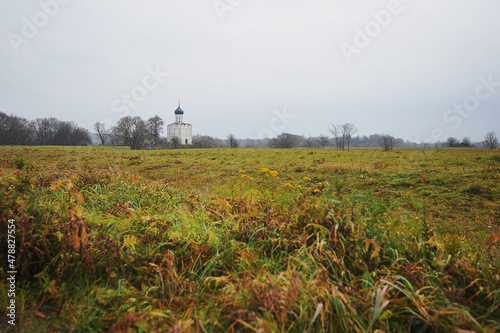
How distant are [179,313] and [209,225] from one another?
127cm

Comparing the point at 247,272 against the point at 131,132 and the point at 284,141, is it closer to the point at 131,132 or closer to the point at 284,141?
the point at 131,132

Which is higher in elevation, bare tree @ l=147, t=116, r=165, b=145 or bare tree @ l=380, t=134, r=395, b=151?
bare tree @ l=147, t=116, r=165, b=145

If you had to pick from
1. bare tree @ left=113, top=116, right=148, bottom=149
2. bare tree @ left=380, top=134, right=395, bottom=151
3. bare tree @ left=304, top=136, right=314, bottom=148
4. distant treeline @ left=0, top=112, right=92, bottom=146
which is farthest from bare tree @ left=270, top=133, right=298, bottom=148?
distant treeline @ left=0, top=112, right=92, bottom=146

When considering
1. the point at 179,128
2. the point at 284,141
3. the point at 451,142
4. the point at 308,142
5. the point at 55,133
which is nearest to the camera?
the point at 55,133

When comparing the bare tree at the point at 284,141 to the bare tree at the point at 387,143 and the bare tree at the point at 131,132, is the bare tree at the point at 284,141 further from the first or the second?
the bare tree at the point at 131,132

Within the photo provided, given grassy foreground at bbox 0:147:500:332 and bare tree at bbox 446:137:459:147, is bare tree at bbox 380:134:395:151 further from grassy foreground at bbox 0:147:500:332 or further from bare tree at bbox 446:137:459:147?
grassy foreground at bbox 0:147:500:332

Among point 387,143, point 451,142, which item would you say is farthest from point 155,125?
point 451,142

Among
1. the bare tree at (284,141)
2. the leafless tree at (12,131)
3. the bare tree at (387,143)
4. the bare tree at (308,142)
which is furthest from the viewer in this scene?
the bare tree at (308,142)

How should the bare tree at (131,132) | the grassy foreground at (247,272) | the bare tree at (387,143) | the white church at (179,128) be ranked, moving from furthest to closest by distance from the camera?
1. the white church at (179,128)
2. the bare tree at (131,132)
3. the bare tree at (387,143)
4. the grassy foreground at (247,272)

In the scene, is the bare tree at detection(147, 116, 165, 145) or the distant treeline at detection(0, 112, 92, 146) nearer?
the distant treeline at detection(0, 112, 92, 146)

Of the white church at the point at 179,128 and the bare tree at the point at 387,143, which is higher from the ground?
the white church at the point at 179,128

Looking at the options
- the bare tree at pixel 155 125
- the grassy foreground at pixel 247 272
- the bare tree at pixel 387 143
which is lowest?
the grassy foreground at pixel 247 272

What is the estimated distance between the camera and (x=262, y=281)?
2164 mm

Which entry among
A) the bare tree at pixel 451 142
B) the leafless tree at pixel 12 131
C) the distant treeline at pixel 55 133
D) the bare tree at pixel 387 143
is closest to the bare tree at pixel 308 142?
the bare tree at pixel 387 143
